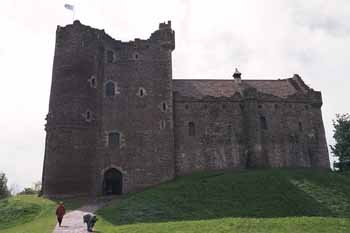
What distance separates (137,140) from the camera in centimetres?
3616

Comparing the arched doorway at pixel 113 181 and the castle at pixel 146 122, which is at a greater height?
the castle at pixel 146 122

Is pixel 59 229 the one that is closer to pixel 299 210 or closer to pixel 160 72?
pixel 299 210

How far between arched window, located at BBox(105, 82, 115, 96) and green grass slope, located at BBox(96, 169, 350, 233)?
11.2 metres

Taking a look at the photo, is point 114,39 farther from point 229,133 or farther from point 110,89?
point 229,133

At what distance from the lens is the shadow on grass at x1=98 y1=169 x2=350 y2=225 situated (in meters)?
25.2

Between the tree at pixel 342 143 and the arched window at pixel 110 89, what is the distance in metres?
25.5

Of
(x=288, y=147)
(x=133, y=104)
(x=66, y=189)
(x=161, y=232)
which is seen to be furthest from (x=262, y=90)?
(x=161, y=232)

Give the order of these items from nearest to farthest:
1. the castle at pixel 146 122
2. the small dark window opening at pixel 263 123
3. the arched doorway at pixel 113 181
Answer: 1. the castle at pixel 146 122
2. the arched doorway at pixel 113 181
3. the small dark window opening at pixel 263 123

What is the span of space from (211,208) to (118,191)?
39.0ft

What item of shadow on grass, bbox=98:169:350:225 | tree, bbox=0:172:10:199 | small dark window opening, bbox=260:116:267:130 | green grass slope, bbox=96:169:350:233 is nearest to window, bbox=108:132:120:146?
A: green grass slope, bbox=96:169:350:233

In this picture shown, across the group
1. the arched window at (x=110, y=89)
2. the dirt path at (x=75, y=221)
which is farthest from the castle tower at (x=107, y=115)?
the dirt path at (x=75, y=221)

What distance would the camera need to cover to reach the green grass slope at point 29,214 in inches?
924

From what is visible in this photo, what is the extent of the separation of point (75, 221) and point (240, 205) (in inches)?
468

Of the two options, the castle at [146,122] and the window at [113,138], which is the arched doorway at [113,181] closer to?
the castle at [146,122]
